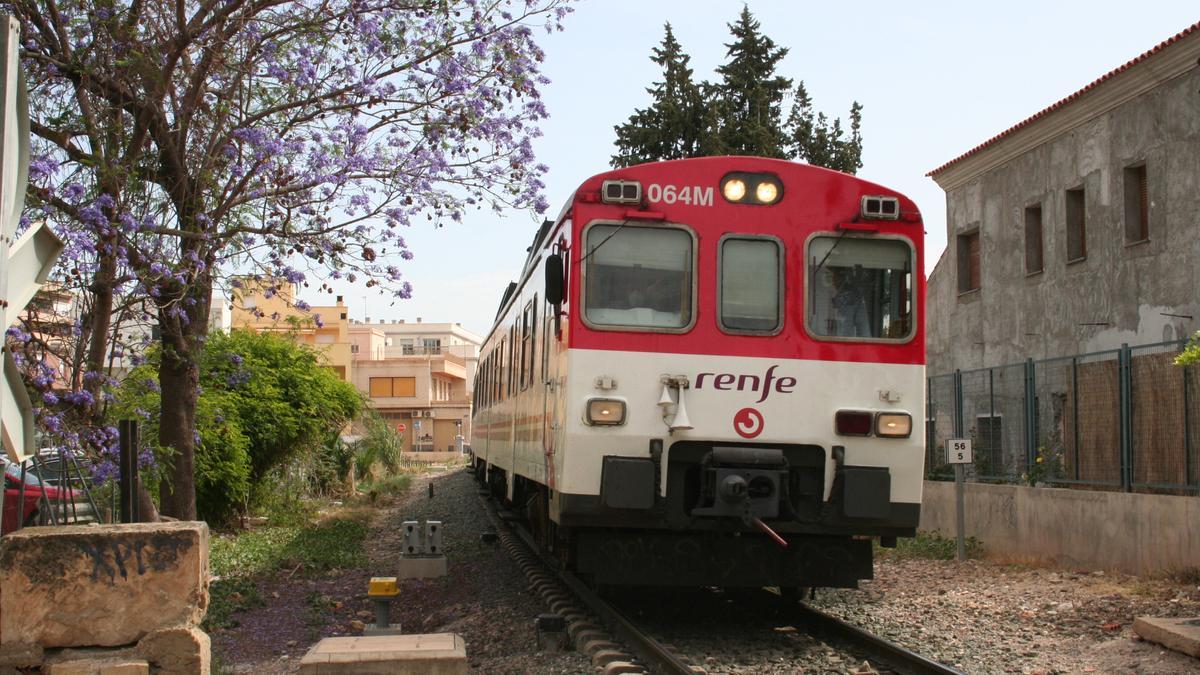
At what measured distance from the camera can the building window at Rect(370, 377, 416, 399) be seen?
7700 cm

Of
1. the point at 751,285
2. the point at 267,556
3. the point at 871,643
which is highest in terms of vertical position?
the point at 751,285

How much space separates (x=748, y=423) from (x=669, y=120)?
22.9 meters

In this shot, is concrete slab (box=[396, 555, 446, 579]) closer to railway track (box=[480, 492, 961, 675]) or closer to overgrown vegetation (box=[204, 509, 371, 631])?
railway track (box=[480, 492, 961, 675])

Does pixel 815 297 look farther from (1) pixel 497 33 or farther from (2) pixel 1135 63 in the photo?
(2) pixel 1135 63

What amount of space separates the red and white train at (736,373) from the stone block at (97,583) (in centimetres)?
325

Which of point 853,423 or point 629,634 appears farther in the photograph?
point 853,423

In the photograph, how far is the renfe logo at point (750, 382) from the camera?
7.93 m

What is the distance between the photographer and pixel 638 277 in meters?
8.15

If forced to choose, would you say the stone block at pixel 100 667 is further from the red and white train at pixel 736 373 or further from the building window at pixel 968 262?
the building window at pixel 968 262

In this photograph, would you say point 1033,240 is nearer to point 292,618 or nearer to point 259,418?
point 259,418

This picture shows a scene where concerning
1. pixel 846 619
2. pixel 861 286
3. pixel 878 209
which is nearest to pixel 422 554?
pixel 846 619

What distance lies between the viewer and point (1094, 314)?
59.9 feet

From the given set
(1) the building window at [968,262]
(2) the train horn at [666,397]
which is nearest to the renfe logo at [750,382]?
(2) the train horn at [666,397]

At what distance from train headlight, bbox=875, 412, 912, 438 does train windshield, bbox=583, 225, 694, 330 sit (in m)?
1.46
